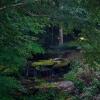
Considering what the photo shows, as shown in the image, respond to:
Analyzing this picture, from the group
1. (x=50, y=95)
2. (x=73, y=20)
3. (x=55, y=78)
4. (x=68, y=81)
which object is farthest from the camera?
(x=55, y=78)

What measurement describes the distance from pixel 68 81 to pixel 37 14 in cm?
728

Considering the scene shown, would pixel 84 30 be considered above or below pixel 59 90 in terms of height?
above

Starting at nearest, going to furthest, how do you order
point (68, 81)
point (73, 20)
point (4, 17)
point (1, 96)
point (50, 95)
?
point (73, 20)
point (4, 17)
point (1, 96)
point (50, 95)
point (68, 81)

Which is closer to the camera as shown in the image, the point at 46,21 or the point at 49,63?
the point at 46,21

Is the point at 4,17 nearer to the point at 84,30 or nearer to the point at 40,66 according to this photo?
the point at 84,30

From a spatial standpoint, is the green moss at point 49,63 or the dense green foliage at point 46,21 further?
the green moss at point 49,63

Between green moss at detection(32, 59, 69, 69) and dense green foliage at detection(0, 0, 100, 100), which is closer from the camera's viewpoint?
dense green foliage at detection(0, 0, 100, 100)

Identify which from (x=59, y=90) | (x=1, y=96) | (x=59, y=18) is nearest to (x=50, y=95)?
(x=59, y=90)

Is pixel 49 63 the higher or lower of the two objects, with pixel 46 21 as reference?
lower

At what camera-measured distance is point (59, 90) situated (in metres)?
13.8

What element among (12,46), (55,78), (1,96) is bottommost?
(55,78)

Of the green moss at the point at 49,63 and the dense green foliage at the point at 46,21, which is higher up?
the dense green foliage at the point at 46,21

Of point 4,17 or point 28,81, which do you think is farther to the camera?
point 28,81

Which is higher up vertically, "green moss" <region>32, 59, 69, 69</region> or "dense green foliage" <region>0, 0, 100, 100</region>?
"dense green foliage" <region>0, 0, 100, 100</region>
